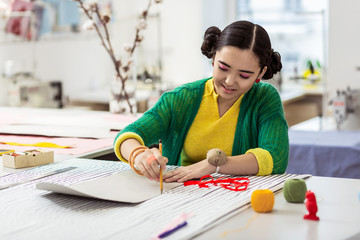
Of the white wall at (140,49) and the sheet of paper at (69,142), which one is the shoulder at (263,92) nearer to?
the sheet of paper at (69,142)

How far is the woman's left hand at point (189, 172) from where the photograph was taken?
1.56 meters

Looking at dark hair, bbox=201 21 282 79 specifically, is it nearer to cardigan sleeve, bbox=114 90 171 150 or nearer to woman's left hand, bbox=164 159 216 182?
cardigan sleeve, bbox=114 90 171 150

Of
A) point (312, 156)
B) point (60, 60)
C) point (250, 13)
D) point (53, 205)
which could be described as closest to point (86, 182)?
point (53, 205)

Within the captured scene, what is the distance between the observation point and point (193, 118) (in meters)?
1.93

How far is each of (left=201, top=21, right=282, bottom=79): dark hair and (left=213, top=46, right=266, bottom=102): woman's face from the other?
0.07 feet

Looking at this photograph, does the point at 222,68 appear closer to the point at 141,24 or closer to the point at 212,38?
the point at 212,38

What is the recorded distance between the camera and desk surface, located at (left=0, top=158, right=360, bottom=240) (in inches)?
44.5

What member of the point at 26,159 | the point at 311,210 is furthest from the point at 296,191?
the point at 26,159

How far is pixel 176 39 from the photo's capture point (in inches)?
208

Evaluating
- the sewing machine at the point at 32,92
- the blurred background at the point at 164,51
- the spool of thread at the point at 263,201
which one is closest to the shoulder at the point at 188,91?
the spool of thread at the point at 263,201

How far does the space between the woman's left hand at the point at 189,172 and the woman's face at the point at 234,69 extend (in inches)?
10.8

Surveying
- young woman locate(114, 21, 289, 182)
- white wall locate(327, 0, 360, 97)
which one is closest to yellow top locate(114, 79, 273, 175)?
young woman locate(114, 21, 289, 182)

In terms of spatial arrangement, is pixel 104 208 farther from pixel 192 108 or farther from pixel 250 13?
pixel 250 13

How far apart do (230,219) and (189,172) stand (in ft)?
1.23
